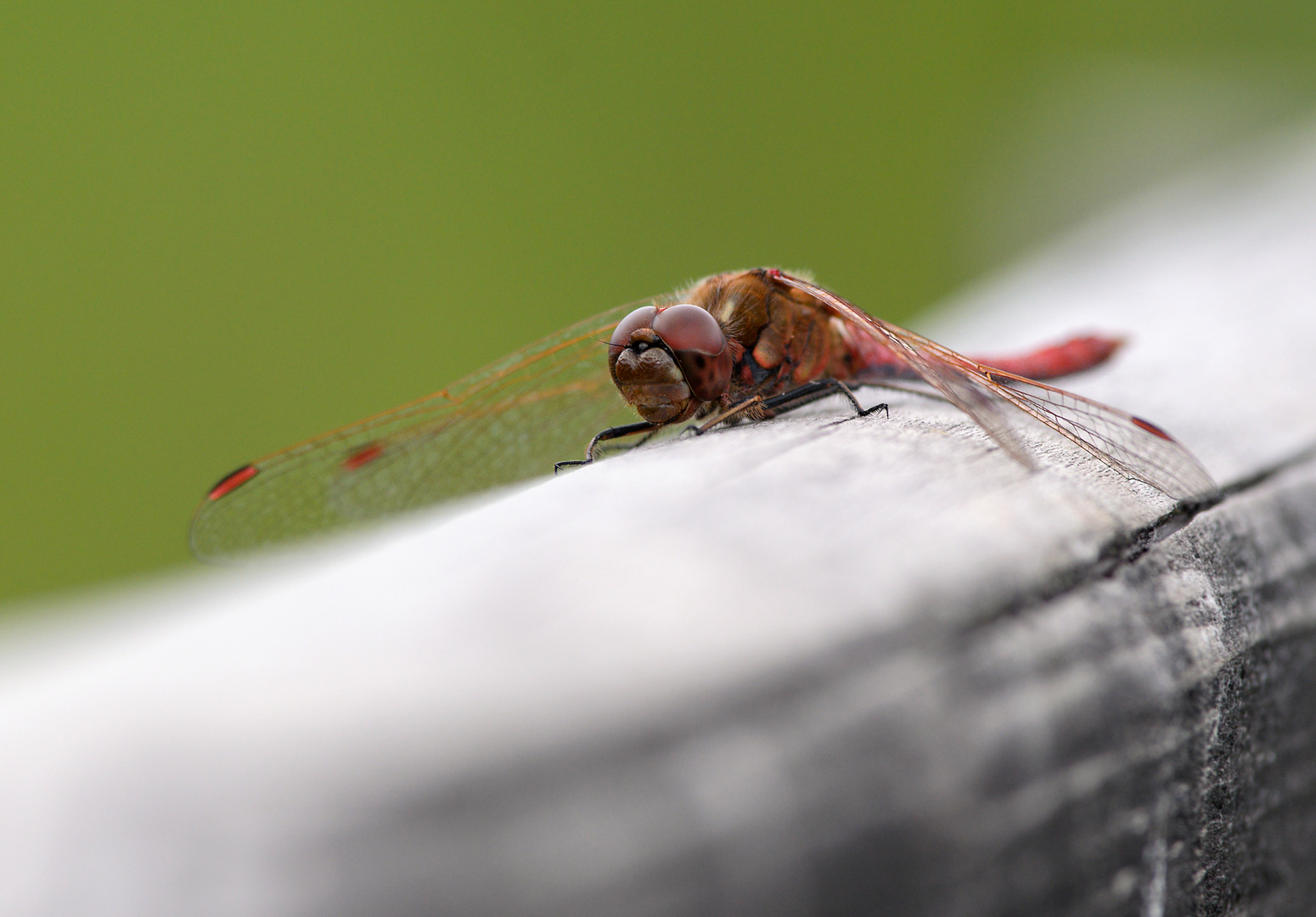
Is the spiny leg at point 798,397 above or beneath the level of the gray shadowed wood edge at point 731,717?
above

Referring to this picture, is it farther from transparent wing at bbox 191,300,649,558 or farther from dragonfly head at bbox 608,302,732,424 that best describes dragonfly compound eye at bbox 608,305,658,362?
transparent wing at bbox 191,300,649,558

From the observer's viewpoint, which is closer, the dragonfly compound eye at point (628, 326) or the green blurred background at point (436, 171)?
the dragonfly compound eye at point (628, 326)

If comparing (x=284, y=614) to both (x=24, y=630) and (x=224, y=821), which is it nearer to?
(x=224, y=821)

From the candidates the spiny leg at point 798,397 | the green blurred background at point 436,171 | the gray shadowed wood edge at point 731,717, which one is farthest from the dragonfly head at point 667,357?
the green blurred background at point 436,171

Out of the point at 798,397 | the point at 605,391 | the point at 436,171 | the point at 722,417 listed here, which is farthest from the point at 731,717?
the point at 436,171

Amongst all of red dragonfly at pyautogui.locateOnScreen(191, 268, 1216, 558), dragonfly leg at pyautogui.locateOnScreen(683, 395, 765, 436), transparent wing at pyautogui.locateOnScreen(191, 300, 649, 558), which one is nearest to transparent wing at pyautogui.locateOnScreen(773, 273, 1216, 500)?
red dragonfly at pyautogui.locateOnScreen(191, 268, 1216, 558)

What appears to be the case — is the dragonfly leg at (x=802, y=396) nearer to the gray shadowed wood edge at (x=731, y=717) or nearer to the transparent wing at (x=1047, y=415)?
the transparent wing at (x=1047, y=415)

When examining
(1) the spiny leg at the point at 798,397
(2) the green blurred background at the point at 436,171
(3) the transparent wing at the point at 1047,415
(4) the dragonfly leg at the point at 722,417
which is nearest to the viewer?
(3) the transparent wing at the point at 1047,415
